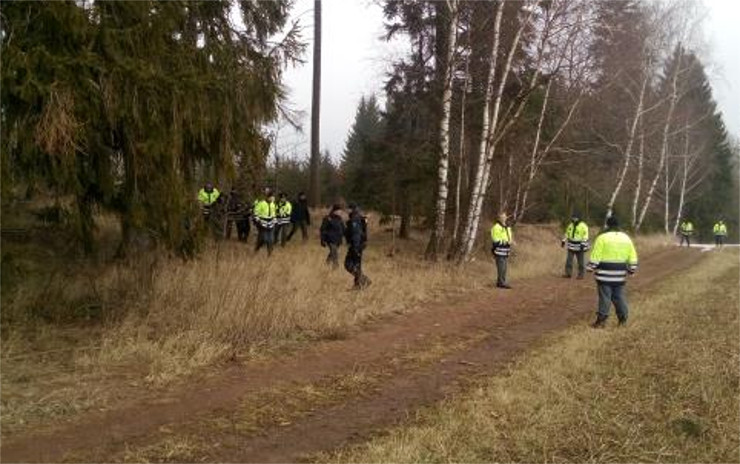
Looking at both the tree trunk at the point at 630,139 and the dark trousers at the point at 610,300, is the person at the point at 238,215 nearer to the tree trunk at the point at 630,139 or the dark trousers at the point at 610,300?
the dark trousers at the point at 610,300

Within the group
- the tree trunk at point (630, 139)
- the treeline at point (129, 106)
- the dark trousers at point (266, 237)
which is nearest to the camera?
the treeline at point (129, 106)

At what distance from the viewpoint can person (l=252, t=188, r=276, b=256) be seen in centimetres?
2030

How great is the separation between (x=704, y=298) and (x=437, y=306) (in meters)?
6.26

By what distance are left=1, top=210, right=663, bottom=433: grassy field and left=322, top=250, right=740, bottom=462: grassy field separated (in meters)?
2.92

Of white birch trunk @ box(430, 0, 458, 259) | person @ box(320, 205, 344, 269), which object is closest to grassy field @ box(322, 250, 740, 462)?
person @ box(320, 205, 344, 269)

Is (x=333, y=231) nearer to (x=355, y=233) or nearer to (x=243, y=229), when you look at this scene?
(x=355, y=233)

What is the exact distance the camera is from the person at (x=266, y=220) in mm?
20297

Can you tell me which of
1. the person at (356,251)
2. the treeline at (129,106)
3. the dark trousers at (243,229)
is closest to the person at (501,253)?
the person at (356,251)

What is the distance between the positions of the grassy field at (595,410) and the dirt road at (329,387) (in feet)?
1.51

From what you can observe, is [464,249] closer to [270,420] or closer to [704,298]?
[704,298]

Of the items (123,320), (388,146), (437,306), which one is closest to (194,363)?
(123,320)

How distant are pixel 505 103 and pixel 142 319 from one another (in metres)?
17.2

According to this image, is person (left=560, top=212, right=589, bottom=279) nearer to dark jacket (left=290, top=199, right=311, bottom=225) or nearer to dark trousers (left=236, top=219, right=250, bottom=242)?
dark jacket (left=290, top=199, right=311, bottom=225)

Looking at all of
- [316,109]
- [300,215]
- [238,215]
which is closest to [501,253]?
[238,215]
